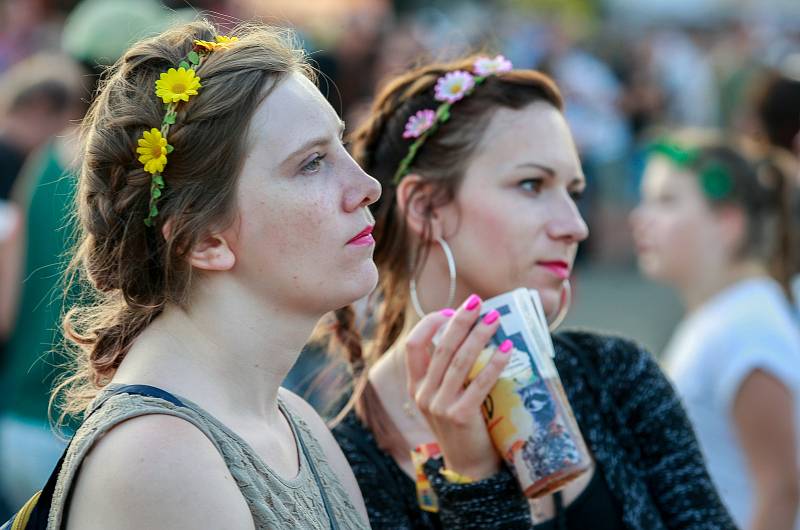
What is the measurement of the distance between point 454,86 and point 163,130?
1.09 m

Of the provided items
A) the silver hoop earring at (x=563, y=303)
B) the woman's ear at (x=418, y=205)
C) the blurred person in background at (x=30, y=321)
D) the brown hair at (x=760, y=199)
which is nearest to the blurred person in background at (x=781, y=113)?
the brown hair at (x=760, y=199)

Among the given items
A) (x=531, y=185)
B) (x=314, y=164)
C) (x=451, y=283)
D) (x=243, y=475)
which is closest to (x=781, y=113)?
(x=531, y=185)

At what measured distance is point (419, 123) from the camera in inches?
115

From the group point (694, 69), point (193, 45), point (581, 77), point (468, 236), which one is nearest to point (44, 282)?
point (468, 236)

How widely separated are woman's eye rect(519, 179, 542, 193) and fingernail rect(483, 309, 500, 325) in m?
0.53

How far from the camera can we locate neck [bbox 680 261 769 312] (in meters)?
4.28

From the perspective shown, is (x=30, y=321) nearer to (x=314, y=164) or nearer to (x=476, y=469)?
(x=476, y=469)

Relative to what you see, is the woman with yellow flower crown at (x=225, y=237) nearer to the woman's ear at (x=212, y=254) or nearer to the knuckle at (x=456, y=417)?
the woman's ear at (x=212, y=254)

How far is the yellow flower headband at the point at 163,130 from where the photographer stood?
199cm

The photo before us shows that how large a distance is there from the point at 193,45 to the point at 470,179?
3.00 feet

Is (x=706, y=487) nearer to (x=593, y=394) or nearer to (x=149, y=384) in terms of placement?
(x=593, y=394)

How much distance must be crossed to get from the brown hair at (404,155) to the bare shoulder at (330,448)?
353mm

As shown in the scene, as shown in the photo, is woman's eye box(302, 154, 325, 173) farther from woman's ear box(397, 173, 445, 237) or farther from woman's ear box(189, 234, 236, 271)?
woman's ear box(397, 173, 445, 237)

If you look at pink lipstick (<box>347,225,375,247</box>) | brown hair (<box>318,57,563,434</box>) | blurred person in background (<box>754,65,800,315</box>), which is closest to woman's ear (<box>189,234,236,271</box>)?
pink lipstick (<box>347,225,375,247</box>)
